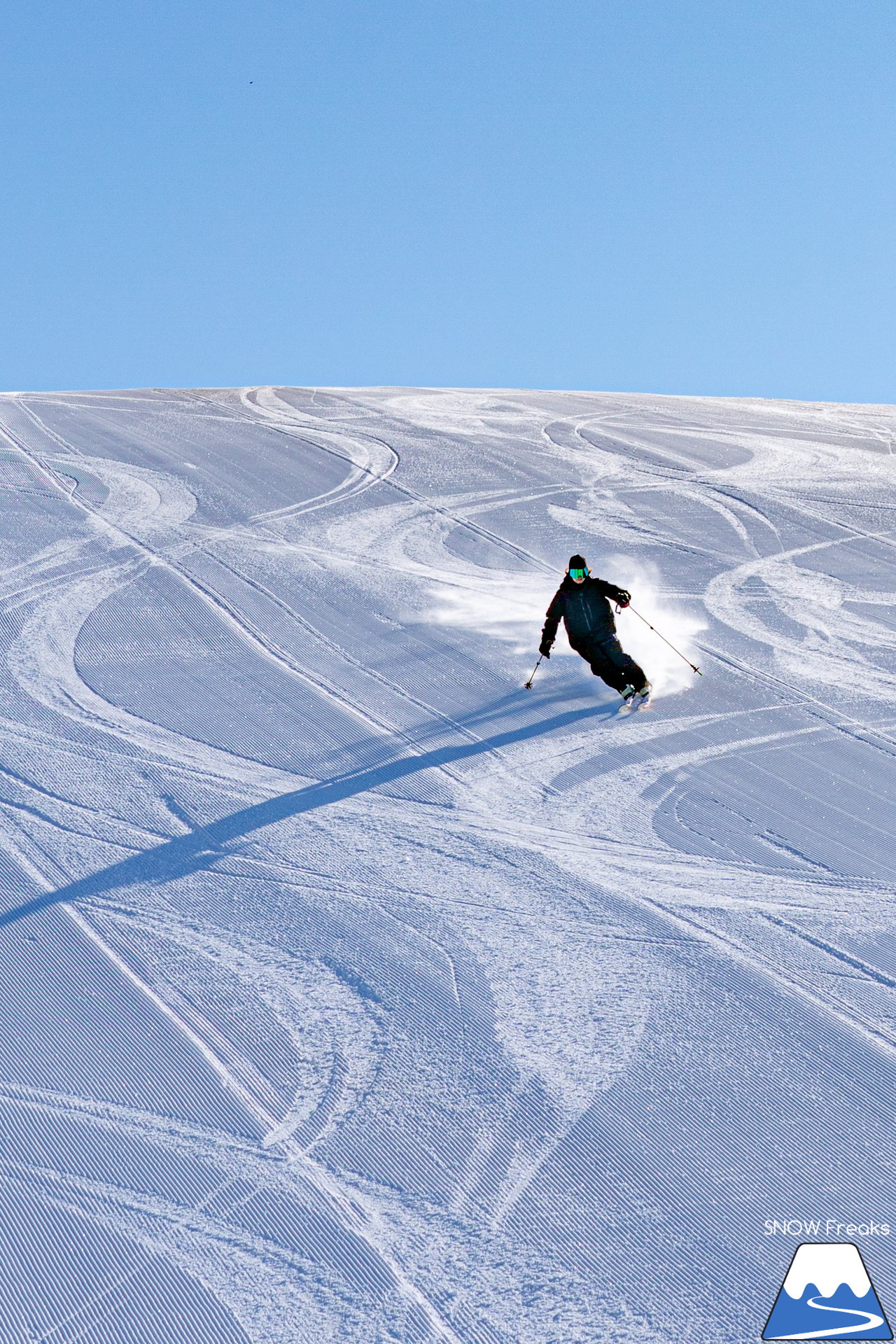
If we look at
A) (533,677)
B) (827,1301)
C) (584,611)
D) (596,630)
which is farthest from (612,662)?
(827,1301)

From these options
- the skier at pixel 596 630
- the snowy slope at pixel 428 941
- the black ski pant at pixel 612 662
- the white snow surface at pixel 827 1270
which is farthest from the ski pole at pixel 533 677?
the white snow surface at pixel 827 1270

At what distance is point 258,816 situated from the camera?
23.0 feet

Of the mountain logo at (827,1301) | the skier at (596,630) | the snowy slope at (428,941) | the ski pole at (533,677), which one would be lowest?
the mountain logo at (827,1301)

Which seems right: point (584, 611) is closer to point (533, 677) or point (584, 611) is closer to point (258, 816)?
point (533, 677)

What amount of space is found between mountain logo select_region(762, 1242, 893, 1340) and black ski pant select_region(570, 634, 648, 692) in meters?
5.12

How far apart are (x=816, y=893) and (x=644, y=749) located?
6.65 feet

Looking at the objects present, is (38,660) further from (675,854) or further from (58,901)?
(675,854)

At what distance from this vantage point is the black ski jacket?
28.4 feet

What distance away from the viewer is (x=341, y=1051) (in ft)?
16.4

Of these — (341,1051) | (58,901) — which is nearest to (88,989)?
(58,901)

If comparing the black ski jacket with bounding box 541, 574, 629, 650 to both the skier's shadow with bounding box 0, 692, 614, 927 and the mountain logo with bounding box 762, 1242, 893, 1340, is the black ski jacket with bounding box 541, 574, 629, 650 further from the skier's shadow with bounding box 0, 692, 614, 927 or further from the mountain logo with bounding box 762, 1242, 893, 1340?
the mountain logo with bounding box 762, 1242, 893, 1340

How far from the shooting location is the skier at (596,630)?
8.65m

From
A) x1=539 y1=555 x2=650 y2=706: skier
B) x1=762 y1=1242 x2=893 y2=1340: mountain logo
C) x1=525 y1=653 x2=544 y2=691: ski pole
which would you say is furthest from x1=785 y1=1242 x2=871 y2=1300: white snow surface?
x1=525 y1=653 x2=544 y2=691: ski pole

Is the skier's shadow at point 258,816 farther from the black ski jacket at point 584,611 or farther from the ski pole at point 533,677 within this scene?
the black ski jacket at point 584,611
